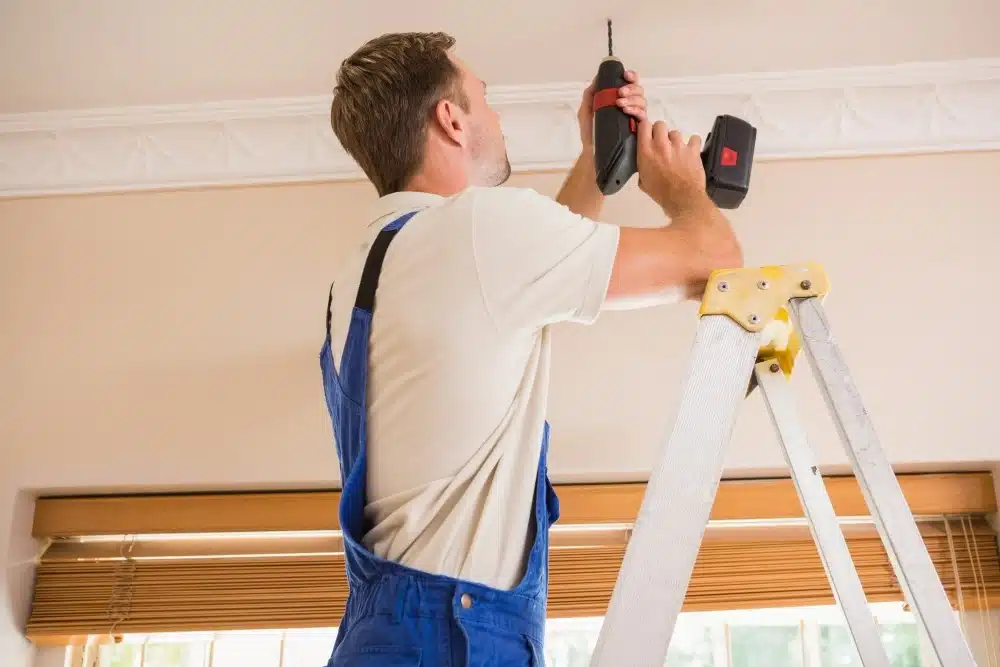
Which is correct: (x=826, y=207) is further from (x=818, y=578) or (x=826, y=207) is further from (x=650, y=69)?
(x=818, y=578)

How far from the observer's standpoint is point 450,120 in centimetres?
113

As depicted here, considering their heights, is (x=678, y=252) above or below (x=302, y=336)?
below

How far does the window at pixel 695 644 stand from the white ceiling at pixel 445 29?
114 cm

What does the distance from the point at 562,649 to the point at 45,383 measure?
123cm

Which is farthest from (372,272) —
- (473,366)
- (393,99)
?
(393,99)

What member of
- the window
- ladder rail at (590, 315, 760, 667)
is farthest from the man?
the window

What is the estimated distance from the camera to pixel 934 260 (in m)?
1.96

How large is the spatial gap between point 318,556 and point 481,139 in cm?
107

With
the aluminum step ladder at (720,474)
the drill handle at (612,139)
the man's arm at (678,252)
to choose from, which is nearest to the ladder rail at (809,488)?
the aluminum step ladder at (720,474)

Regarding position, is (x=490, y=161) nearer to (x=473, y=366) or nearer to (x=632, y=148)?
(x=632, y=148)

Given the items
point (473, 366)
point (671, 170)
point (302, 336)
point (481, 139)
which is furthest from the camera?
point (302, 336)

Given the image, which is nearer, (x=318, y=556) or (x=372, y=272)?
(x=372, y=272)

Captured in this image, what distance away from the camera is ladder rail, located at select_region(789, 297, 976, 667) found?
774 millimetres

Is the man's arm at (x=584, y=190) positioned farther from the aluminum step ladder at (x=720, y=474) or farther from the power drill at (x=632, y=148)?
the aluminum step ladder at (x=720, y=474)
